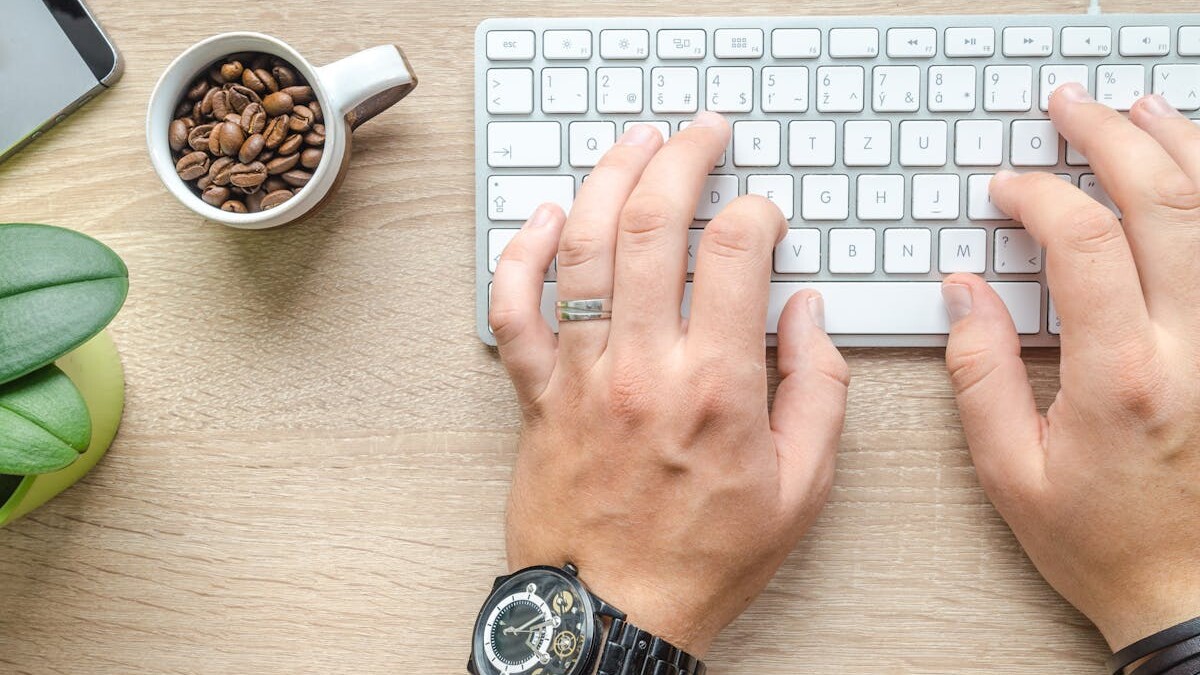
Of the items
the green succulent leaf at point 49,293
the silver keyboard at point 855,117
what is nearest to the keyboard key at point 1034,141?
the silver keyboard at point 855,117

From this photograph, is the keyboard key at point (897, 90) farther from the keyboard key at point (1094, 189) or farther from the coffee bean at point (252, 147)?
the coffee bean at point (252, 147)

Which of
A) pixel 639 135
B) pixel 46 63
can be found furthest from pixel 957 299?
pixel 46 63

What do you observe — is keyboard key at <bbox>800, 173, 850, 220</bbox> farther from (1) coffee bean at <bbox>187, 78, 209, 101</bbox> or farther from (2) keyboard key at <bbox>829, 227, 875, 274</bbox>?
(1) coffee bean at <bbox>187, 78, 209, 101</bbox>

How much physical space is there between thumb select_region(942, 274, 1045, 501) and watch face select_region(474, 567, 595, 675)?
0.29 metres

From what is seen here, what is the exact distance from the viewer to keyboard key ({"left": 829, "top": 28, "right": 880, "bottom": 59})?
58 cm

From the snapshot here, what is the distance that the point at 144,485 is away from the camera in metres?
0.64

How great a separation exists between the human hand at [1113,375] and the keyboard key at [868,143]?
78mm

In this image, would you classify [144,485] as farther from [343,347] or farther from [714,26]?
[714,26]

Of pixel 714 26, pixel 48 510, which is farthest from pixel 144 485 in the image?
pixel 714 26

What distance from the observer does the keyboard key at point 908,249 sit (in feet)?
1.92

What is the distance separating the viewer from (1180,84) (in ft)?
1.89

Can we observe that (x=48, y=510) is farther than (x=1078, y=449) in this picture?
Yes

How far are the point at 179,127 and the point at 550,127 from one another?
0.81 ft

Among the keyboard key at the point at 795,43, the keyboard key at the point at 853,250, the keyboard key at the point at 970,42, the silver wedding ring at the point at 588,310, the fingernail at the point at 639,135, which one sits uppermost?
the keyboard key at the point at 795,43
